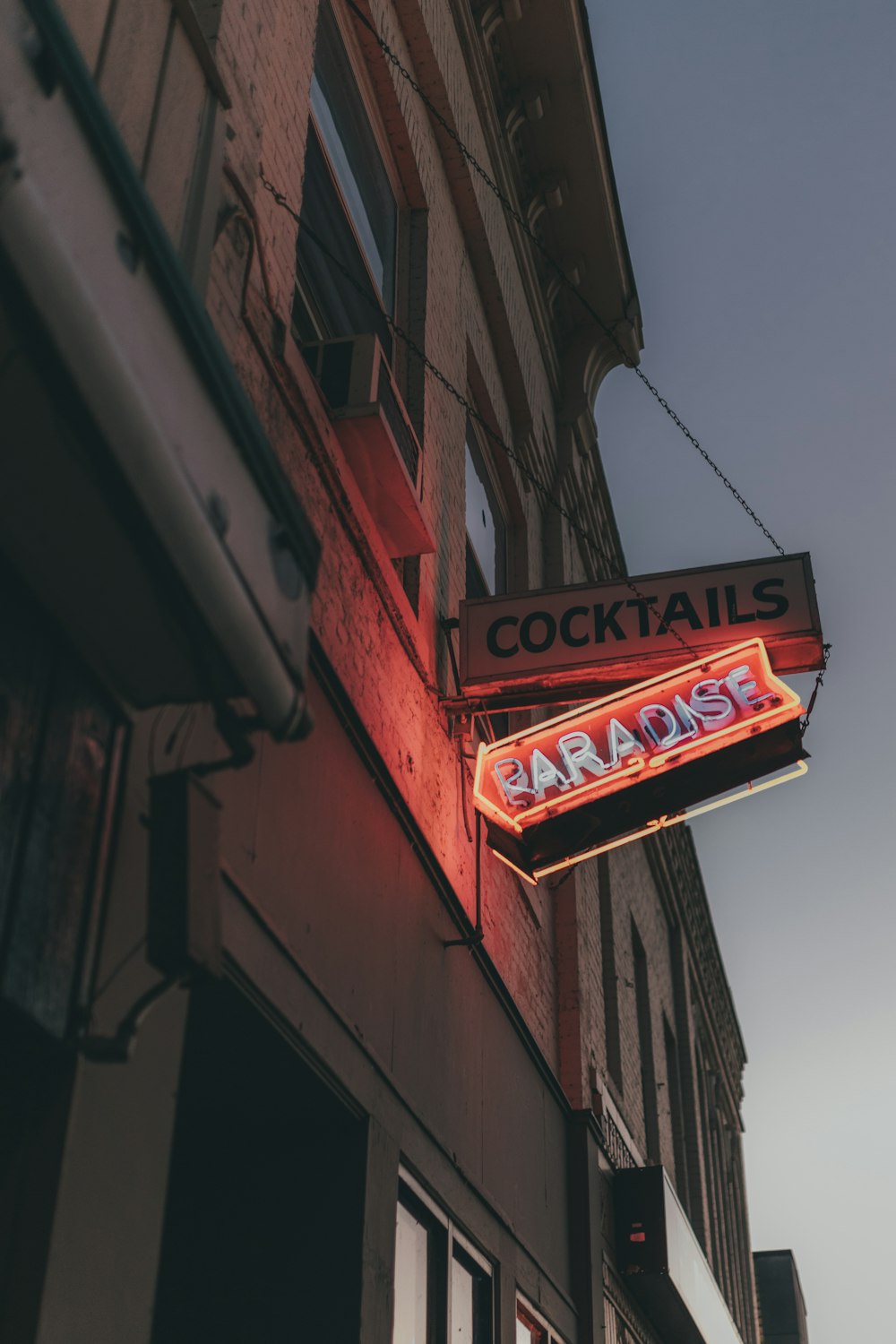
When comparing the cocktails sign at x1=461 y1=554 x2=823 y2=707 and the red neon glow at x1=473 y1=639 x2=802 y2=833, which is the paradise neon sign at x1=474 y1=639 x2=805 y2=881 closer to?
the red neon glow at x1=473 y1=639 x2=802 y2=833

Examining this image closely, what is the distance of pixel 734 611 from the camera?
875 centimetres

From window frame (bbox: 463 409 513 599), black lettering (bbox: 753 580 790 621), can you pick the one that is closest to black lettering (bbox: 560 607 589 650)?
black lettering (bbox: 753 580 790 621)

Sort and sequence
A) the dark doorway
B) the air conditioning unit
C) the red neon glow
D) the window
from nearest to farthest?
the dark doorway → the window → the air conditioning unit → the red neon glow

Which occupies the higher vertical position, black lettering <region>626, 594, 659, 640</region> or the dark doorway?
black lettering <region>626, 594, 659, 640</region>

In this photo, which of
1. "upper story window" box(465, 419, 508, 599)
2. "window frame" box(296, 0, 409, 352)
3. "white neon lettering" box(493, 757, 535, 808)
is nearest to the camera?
"window frame" box(296, 0, 409, 352)

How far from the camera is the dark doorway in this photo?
571cm

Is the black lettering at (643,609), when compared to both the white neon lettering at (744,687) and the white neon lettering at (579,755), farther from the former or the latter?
the white neon lettering at (579,755)

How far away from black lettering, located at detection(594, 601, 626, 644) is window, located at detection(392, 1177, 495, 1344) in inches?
142

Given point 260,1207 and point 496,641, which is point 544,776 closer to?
point 496,641

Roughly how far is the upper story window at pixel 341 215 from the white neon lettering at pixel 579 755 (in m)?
2.88

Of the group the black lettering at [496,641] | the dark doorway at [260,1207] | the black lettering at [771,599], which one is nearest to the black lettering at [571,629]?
the black lettering at [496,641]

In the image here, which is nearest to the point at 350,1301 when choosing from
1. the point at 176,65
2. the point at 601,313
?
the point at 176,65

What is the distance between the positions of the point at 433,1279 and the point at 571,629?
393 centimetres

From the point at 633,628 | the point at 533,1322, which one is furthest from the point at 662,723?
the point at 533,1322
